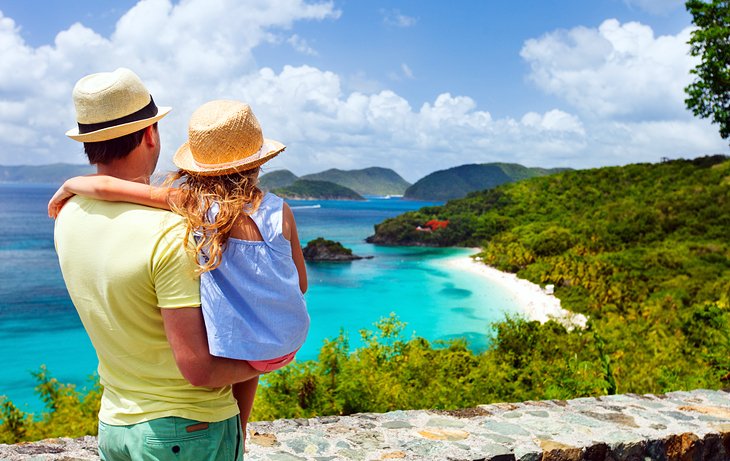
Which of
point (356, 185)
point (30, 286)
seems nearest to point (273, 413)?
point (30, 286)

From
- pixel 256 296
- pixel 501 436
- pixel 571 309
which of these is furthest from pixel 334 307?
pixel 256 296

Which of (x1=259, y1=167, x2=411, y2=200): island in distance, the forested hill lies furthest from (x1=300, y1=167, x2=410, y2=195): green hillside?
the forested hill

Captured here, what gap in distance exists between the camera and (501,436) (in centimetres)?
314

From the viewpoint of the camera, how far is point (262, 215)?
131 cm

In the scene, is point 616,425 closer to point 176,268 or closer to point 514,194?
point 176,268

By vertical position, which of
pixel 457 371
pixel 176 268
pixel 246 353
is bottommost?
pixel 457 371

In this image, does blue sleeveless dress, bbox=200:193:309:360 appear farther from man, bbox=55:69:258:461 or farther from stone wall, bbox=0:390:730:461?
stone wall, bbox=0:390:730:461

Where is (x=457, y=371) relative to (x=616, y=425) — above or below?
below

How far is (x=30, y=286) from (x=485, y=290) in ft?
75.8

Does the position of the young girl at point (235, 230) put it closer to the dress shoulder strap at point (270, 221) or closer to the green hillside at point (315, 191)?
the dress shoulder strap at point (270, 221)

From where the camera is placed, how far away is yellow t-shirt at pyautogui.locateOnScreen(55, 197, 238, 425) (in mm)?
1231

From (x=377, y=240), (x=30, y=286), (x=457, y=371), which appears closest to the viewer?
(x=457, y=371)

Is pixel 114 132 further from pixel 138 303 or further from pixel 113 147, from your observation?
→ pixel 138 303

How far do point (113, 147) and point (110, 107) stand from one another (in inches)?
3.6
